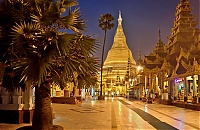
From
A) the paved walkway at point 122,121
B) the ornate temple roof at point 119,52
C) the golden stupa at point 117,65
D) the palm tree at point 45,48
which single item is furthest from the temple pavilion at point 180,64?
the ornate temple roof at point 119,52

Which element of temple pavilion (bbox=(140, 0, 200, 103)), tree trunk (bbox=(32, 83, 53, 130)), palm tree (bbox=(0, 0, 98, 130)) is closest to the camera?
palm tree (bbox=(0, 0, 98, 130))

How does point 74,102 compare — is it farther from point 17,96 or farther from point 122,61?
point 122,61

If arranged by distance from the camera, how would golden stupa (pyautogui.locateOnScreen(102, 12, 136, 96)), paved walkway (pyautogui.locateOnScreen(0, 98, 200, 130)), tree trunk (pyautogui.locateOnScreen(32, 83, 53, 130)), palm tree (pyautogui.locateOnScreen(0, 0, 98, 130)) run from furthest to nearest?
1. golden stupa (pyautogui.locateOnScreen(102, 12, 136, 96))
2. paved walkway (pyautogui.locateOnScreen(0, 98, 200, 130))
3. tree trunk (pyautogui.locateOnScreen(32, 83, 53, 130))
4. palm tree (pyautogui.locateOnScreen(0, 0, 98, 130))

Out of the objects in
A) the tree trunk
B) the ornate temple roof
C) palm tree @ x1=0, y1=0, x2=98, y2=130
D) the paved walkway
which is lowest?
the paved walkway

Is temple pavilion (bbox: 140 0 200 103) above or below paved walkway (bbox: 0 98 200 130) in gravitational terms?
above

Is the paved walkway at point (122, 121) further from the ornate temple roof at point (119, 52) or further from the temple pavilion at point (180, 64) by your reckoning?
the ornate temple roof at point (119, 52)

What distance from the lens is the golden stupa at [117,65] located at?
288 feet

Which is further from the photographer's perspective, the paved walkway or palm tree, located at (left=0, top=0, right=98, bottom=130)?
the paved walkway

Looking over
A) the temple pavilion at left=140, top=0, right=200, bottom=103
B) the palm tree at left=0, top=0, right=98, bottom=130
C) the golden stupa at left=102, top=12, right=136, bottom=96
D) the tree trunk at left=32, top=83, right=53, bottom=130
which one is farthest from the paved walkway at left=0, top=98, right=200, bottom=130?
the golden stupa at left=102, top=12, right=136, bottom=96

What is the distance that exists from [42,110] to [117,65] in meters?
86.1

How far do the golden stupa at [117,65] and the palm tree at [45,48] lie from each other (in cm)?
7773

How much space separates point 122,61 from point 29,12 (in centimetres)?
8631

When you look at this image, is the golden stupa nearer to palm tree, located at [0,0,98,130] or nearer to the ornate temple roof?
the ornate temple roof

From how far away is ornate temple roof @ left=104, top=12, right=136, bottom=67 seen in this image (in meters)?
92.9
